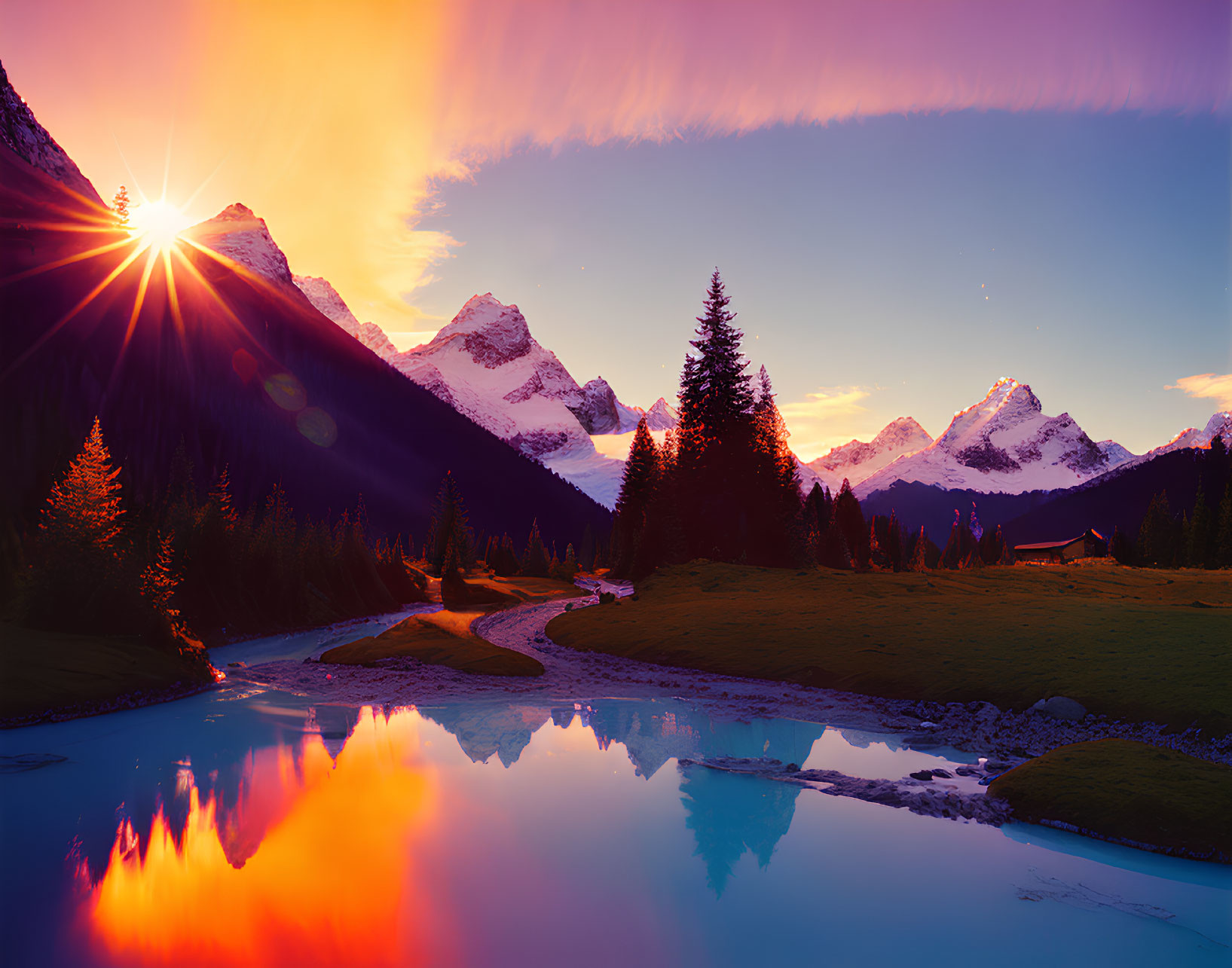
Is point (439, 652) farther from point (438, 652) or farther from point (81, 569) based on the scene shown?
point (81, 569)

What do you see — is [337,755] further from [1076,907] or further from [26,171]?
[26,171]

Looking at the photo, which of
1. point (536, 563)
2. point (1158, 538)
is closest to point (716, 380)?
point (536, 563)

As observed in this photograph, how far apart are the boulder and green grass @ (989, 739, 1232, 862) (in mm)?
3814

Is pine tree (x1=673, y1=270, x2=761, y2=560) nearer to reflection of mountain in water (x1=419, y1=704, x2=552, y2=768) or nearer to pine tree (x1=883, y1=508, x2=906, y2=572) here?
reflection of mountain in water (x1=419, y1=704, x2=552, y2=768)

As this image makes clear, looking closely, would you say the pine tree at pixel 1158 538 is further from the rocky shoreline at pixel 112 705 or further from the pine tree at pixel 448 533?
the rocky shoreline at pixel 112 705

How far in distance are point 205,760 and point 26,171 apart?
812 ft

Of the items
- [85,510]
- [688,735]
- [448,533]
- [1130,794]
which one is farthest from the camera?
[448,533]

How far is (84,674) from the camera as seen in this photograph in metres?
21.0

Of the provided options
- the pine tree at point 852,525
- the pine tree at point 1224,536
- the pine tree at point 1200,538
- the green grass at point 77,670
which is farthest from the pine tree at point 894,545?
the green grass at point 77,670

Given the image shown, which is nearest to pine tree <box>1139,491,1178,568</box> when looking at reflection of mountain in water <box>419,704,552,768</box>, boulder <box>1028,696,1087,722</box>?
boulder <box>1028,696,1087,722</box>

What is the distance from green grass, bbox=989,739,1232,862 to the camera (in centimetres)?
1167

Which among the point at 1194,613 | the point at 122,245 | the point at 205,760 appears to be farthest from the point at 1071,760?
the point at 122,245

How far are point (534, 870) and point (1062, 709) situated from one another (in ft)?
50.1

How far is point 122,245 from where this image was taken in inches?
7776
